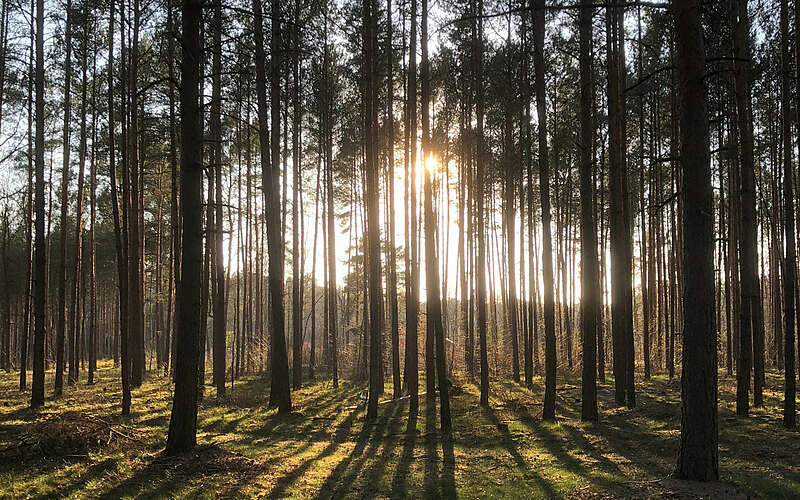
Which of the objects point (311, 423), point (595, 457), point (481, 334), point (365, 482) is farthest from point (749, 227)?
point (311, 423)

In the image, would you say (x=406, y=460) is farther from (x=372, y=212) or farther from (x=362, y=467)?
(x=372, y=212)

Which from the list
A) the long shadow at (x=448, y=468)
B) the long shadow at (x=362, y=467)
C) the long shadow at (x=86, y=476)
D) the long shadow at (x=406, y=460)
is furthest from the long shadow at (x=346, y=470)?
the long shadow at (x=86, y=476)

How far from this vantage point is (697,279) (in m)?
6.20

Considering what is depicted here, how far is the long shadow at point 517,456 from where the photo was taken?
7016 millimetres

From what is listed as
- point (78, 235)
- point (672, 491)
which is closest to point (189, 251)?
point (672, 491)

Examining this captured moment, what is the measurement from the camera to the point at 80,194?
17234 mm

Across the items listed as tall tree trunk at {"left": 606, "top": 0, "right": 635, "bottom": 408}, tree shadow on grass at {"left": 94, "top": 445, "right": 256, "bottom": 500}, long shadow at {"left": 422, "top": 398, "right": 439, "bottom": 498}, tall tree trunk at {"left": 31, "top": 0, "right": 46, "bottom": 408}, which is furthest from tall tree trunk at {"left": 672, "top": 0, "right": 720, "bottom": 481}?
tall tree trunk at {"left": 31, "top": 0, "right": 46, "bottom": 408}

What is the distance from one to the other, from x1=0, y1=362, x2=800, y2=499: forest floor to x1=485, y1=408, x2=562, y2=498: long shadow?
26 millimetres

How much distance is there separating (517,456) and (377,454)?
2.45 metres

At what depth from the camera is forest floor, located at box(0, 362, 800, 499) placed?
6.72m

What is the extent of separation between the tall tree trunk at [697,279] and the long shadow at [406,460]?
3462 mm

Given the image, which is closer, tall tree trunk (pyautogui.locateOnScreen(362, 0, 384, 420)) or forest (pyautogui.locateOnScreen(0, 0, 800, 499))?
forest (pyautogui.locateOnScreen(0, 0, 800, 499))

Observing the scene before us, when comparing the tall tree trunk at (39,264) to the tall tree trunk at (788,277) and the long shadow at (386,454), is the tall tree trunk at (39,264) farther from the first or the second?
the tall tree trunk at (788,277)

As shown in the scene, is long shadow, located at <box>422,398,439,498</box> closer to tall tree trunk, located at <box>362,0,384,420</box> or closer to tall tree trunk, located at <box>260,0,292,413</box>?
tall tree trunk, located at <box>362,0,384,420</box>
